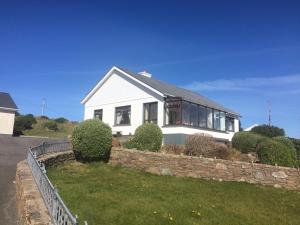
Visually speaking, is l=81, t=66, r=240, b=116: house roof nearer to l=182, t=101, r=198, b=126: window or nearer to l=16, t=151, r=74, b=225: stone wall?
l=182, t=101, r=198, b=126: window

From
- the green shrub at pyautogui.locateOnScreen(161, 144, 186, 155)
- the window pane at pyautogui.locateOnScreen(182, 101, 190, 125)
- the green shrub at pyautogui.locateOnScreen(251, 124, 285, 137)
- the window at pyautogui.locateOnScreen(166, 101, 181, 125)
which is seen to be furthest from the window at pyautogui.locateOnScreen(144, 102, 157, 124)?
the green shrub at pyautogui.locateOnScreen(251, 124, 285, 137)

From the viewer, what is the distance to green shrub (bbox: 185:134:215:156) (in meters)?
19.7

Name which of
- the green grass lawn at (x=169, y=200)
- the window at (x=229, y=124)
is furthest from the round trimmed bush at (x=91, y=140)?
the window at (x=229, y=124)

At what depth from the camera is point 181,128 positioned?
2603 centimetres

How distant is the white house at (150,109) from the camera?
2727 centimetres

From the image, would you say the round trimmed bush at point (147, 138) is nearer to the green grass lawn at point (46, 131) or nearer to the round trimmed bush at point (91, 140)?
the round trimmed bush at point (91, 140)

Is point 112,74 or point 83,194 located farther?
point 112,74

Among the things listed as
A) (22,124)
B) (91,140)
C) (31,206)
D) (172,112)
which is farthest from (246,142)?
(22,124)

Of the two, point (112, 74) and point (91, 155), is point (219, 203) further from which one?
Result: point (112, 74)

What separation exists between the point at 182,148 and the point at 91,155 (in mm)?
6271

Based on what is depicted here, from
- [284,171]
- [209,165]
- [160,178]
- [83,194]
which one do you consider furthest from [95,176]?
[284,171]

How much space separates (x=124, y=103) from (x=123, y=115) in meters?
1.12

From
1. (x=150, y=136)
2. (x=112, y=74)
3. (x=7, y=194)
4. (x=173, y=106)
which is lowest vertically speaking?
(x=7, y=194)

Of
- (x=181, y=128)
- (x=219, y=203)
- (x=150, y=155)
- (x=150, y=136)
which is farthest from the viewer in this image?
(x=181, y=128)
